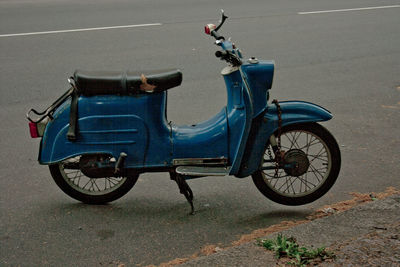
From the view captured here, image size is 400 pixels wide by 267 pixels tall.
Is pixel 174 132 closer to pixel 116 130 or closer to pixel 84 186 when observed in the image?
pixel 116 130

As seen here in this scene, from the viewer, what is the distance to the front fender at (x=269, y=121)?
4488 millimetres

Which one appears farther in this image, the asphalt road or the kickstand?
the kickstand

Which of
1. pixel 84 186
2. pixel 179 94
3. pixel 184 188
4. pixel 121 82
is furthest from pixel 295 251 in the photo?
pixel 179 94

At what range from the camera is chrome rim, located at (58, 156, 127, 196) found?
4691 mm

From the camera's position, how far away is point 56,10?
13.2m

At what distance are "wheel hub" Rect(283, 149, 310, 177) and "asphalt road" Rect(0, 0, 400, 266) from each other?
334 mm

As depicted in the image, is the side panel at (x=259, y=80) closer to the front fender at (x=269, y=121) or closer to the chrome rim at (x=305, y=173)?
the front fender at (x=269, y=121)

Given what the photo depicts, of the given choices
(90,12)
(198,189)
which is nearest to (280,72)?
(198,189)

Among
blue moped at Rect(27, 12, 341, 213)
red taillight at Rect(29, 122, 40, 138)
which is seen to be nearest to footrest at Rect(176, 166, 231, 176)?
blue moped at Rect(27, 12, 341, 213)

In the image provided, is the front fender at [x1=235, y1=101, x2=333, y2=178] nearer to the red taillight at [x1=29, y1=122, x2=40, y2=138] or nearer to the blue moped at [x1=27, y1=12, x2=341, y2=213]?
the blue moped at [x1=27, y1=12, x2=341, y2=213]

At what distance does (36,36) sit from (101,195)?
22.0 ft

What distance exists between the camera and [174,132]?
462cm

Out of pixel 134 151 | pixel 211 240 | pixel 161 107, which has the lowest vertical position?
pixel 211 240

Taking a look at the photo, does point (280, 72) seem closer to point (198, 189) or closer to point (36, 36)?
point (198, 189)
